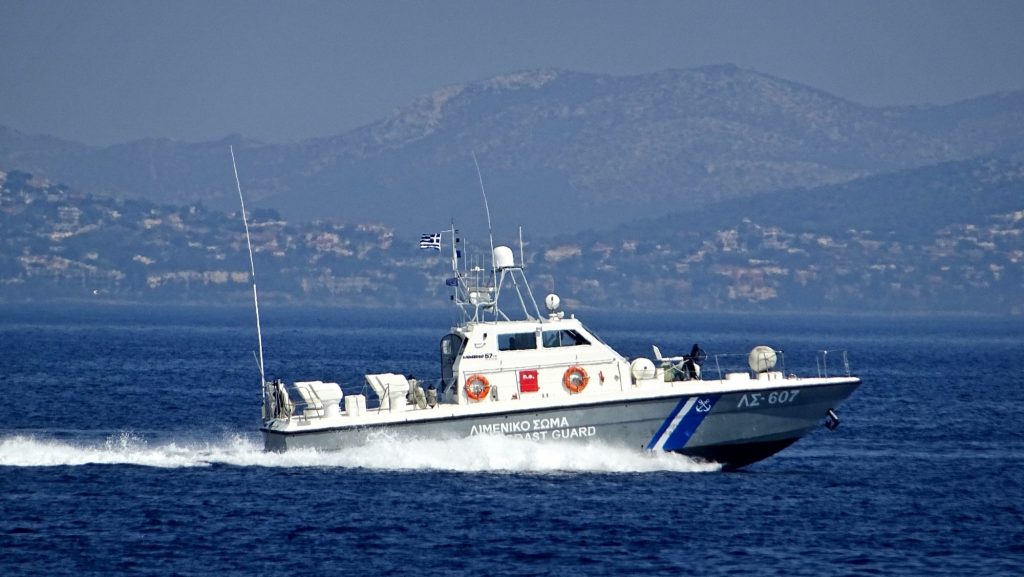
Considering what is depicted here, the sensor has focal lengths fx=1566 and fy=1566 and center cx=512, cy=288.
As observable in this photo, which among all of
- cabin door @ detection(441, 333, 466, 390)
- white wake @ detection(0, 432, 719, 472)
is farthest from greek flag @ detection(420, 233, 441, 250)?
white wake @ detection(0, 432, 719, 472)

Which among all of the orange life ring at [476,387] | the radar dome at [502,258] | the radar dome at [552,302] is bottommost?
the orange life ring at [476,387]

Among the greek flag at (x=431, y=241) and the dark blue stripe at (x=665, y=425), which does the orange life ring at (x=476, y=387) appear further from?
the dark blue stripe at (x=665, y=425)

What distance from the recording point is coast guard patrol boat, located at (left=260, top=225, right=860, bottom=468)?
108 feet

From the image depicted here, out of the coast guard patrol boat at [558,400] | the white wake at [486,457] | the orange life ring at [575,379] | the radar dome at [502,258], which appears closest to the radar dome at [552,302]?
the coast guard patrol boat at [558,400]

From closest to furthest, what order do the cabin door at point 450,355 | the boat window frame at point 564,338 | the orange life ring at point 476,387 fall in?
the orange life ring at point 476,387, the boat window frame at point 564,338, the cabin door at point 450,355

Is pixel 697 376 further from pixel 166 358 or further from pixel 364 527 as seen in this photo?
pixel 166 358

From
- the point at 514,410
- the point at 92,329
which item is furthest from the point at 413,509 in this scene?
the point at 92,329

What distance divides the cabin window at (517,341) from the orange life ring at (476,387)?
0.86m

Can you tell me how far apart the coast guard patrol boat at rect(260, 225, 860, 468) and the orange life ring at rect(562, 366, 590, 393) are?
0.8 inches

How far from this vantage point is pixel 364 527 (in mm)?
28266

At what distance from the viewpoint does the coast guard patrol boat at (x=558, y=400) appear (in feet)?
108

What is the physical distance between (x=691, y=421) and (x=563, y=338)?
10.8 ft

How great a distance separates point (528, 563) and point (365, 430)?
7.80m

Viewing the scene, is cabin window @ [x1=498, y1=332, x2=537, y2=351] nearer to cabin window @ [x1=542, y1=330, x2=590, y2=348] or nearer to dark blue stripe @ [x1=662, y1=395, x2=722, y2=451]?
cabin window @ [x1=542, y1=330, x2=590, y2=348]
